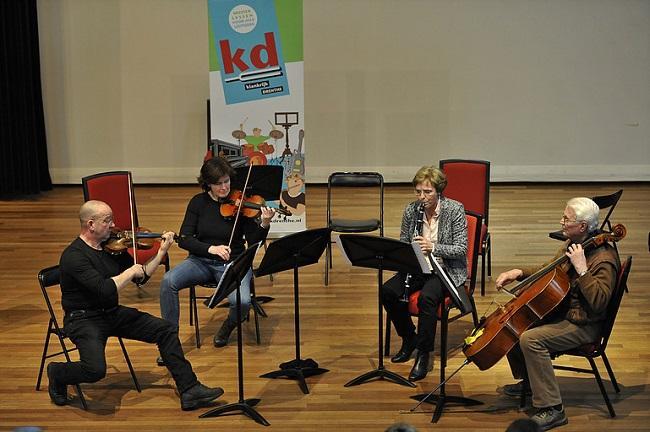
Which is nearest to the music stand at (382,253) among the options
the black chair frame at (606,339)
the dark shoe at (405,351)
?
the dark shoe at (405,351)

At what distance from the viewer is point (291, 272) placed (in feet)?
24.4

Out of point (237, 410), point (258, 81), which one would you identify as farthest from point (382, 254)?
point (258, 81)

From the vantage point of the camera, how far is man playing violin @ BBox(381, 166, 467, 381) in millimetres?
5148

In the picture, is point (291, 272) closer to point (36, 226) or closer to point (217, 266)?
point (217, 266)

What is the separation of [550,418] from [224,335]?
2208 mm

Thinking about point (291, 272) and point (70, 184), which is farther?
point (70, 184)

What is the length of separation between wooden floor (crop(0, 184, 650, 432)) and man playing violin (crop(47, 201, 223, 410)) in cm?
15

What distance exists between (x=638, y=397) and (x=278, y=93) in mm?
4274

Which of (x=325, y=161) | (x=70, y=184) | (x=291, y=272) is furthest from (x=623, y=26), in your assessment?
(x=70, y=184)

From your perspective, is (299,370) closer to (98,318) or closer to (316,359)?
(316,359)

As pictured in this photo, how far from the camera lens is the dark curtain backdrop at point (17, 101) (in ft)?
35.6

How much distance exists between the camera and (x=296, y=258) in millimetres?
4902

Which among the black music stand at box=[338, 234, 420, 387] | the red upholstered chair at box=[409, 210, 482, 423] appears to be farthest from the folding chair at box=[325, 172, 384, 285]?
the black music stand at box=[338, 234, 420, 387]

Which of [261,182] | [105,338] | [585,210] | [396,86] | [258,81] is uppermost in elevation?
[258,81]
